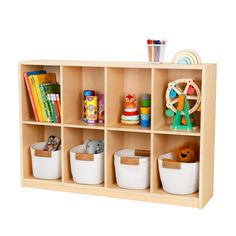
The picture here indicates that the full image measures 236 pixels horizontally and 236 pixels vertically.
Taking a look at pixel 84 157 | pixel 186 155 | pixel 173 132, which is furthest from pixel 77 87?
pixel 186 155

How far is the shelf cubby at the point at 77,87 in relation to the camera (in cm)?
471

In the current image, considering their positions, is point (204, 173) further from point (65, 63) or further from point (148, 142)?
point (65, 63)

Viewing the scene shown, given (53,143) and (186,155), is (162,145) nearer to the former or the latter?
(186,155)

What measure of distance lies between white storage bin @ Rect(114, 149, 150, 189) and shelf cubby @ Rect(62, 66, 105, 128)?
35 centimetres

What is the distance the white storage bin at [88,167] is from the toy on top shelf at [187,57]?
38.2 inches

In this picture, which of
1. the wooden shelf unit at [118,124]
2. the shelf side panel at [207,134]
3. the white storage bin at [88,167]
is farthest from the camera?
the white storage bin at [88,167]

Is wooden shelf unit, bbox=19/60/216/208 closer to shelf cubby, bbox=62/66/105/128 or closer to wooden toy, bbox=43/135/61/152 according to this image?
shelf cubby, bbox=62/66/105/128

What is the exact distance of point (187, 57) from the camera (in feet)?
14.5

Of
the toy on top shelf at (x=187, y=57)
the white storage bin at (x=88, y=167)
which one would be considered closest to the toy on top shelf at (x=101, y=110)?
the white storage bin at (x=88, y=167)

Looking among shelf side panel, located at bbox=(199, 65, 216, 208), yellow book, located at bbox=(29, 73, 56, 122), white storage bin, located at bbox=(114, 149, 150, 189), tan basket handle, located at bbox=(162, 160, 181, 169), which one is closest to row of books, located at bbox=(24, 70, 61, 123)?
yellow book, located at bbox=(29, 73, 56, 122)

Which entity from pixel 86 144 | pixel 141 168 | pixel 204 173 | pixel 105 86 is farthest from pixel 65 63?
pixel 204 173

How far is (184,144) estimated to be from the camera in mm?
4672

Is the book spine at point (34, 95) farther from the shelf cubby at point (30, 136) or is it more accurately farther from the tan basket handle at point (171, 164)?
the tan basket handle at point (171, 164)

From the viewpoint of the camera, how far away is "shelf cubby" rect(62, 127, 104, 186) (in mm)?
4777
